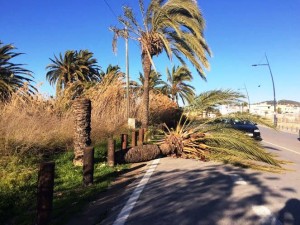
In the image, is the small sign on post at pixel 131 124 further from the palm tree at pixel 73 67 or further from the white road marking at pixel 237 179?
the palm tree at pixel 73 67

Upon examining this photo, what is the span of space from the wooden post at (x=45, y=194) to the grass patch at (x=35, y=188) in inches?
10.4

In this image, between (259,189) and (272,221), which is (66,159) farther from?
(272,221)

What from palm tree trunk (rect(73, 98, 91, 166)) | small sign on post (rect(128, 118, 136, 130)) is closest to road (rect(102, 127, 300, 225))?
palm tree trunk (rect(73, 98, 91, 166))

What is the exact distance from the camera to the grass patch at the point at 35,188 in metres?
6.35

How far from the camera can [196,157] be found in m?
13.1

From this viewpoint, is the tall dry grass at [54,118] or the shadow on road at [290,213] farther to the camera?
the tall dry grass at [54,118]

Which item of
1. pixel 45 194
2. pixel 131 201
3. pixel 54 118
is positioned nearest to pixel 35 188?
pixel 131 201

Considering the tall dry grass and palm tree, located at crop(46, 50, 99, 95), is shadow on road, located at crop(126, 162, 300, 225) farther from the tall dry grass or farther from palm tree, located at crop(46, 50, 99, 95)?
palm tree, located at crop(46, 50, 99, 95)

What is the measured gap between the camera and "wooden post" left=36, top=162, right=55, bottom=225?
18.1ft

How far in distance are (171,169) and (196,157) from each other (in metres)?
2.40

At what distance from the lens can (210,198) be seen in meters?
7.17

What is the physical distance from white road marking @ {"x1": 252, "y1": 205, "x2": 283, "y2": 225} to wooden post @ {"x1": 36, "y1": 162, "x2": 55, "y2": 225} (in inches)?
125

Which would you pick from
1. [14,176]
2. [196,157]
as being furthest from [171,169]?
[14,176]

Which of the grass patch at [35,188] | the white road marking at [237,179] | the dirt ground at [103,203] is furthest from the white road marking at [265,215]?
the grass patch at [35,188]
